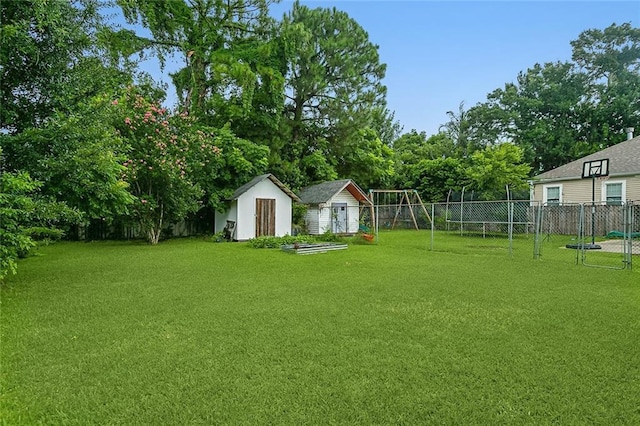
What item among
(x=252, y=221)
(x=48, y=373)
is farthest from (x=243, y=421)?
(x=252, y=221)

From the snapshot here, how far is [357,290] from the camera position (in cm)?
595

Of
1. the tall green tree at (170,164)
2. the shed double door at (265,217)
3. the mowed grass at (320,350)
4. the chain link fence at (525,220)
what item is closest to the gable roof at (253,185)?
the tall green tree at (170,164)

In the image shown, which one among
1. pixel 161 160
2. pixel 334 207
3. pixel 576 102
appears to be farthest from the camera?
pixel 576 102

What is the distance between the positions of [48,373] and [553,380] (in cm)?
381

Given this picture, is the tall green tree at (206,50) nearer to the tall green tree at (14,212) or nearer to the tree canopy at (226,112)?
the tree canopy at (226,112)

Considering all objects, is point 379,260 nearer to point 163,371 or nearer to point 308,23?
point 163,371

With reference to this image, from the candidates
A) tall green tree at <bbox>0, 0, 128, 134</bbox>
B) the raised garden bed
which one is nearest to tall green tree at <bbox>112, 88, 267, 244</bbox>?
the raised garden bed

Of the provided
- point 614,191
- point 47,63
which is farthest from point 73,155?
point 614,191

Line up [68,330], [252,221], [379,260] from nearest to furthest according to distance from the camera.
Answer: [68,330] → [379,260] → [252,221]

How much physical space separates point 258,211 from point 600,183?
14.7 m

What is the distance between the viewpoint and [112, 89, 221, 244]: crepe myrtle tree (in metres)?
13.1

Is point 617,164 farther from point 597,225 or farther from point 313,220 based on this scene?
point 313,220

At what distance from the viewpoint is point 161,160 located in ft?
43.1

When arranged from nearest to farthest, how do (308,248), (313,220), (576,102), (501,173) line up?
1. (308,248)
2. (501,173)
3. (313,220)
4. (576,102)
